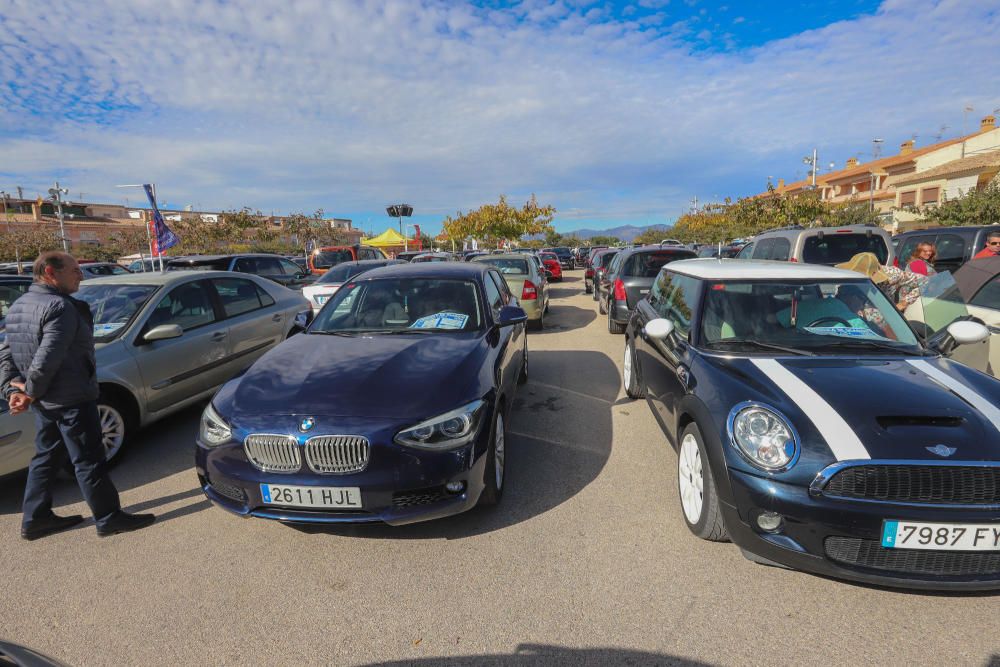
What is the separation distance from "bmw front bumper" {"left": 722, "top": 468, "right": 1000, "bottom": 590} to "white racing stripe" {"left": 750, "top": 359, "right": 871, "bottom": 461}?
0.70 ft

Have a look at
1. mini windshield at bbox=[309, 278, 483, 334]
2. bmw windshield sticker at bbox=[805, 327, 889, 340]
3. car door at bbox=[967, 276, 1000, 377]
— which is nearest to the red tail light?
car door at bbox=[967, 276, 1000, 377]

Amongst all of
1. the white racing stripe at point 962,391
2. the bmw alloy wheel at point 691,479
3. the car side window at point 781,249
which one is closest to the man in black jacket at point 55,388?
the bmw alloy wheel at point 691,479

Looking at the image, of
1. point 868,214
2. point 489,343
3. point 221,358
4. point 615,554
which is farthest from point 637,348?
point 868,214

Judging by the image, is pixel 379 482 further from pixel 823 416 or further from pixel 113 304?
pixel 113 304

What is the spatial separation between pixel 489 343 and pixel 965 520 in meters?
2.76

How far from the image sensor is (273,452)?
8.76 feet

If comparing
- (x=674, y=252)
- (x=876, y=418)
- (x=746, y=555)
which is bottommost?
(x=746, y=555)

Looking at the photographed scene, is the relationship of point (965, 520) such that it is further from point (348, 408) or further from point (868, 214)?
point (868, 214)

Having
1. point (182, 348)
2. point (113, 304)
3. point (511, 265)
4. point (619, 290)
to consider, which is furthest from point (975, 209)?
point (113, 304)

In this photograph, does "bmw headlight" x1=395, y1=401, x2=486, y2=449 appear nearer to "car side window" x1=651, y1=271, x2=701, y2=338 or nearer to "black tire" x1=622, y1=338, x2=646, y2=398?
"car side window" x1=651, y1=271, x2=701, y2=338

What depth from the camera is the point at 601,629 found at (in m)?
2.26

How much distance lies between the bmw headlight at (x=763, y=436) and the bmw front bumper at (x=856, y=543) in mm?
99

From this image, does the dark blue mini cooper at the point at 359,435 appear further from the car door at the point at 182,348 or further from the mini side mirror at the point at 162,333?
the car door at the point at 182,348

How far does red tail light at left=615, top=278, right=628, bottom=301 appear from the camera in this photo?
27.6 feet
